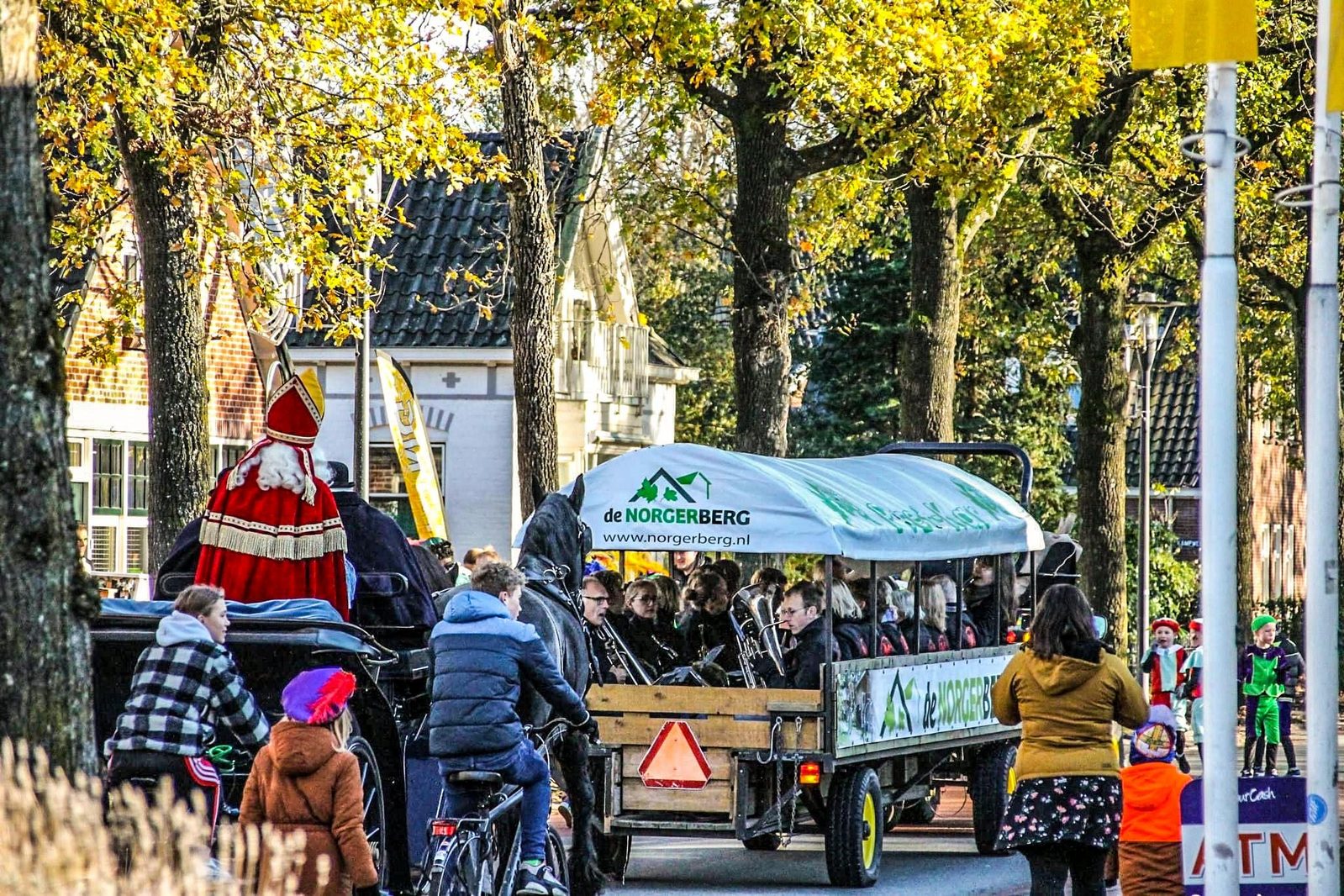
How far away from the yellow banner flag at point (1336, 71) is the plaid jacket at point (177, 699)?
5147mm

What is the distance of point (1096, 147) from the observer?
26203 millimetres

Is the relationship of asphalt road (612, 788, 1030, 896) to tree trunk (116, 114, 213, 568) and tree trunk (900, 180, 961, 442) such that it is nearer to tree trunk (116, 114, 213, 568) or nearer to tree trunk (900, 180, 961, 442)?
tree trunk (116, 114, 213, 568)

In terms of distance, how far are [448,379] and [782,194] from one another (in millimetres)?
15328

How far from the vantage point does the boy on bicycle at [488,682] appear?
10.3 metres

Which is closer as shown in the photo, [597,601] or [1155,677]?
[597,601]

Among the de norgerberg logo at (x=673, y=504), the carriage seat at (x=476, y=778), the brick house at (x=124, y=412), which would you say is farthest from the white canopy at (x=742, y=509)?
the brick house at (x=124, y=412)

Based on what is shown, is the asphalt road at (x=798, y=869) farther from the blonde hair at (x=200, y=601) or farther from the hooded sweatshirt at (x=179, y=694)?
the blonde hair at (x=200, y=601)

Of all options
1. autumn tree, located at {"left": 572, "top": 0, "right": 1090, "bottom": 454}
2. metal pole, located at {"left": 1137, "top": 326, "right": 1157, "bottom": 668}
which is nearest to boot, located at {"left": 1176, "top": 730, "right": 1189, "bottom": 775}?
autumn tree, located at {"left": 572, "top": 0, "right": 1090, "bottom": 454}

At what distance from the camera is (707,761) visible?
1384cm

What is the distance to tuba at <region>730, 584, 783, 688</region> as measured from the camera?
14883mm

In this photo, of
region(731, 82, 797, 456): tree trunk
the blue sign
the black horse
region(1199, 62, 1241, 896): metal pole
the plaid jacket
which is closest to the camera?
region(1199, 62, 1241, 896): metal pole

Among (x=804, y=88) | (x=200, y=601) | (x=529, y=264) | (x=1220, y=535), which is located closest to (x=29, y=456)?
(x=200, y=601)

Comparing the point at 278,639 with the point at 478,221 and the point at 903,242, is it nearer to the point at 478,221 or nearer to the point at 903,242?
the point at 478,221

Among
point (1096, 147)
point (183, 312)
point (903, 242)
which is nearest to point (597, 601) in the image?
point (183, 312)
